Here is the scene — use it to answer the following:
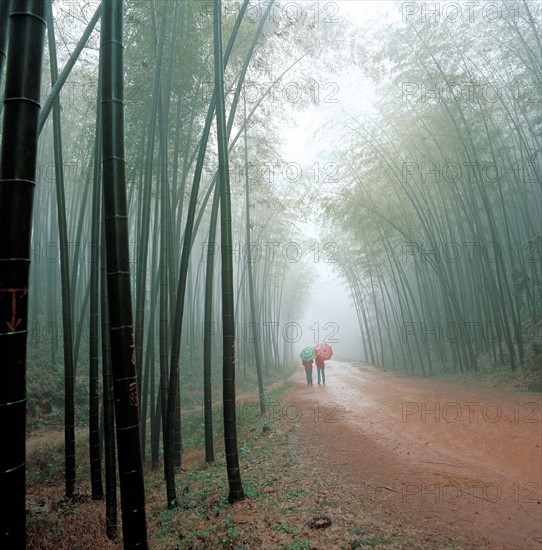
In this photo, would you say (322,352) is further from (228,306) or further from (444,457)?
(228,306)

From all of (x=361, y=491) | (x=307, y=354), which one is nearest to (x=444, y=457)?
(x=361, y=491)

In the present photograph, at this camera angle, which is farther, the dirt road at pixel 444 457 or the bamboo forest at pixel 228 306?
the dirt road at pixel 444 457

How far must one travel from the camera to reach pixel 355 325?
3994 cm

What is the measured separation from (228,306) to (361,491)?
5.89ft

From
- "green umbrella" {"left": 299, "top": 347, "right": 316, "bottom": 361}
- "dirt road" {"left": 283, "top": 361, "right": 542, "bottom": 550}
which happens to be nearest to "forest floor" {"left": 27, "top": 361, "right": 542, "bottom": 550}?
"dirt road" {"left": 283, "top": 361, "right": 542, "bottom": 550}

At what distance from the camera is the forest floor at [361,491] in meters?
2.18

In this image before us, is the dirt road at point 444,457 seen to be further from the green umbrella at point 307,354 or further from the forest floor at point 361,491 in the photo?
the green umbrella at point 307,354

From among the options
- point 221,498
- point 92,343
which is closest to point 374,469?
point 221,498

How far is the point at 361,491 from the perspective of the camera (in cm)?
282

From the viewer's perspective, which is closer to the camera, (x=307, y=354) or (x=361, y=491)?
(x=361, y=491)

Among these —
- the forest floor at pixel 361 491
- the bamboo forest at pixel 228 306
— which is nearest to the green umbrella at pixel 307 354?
the bamboo forest at pixel 228 306

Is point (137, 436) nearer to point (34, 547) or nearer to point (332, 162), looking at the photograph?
point (34, 547)

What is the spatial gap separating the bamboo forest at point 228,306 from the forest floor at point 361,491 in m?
0.02

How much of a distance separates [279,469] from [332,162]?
23.7 ft
